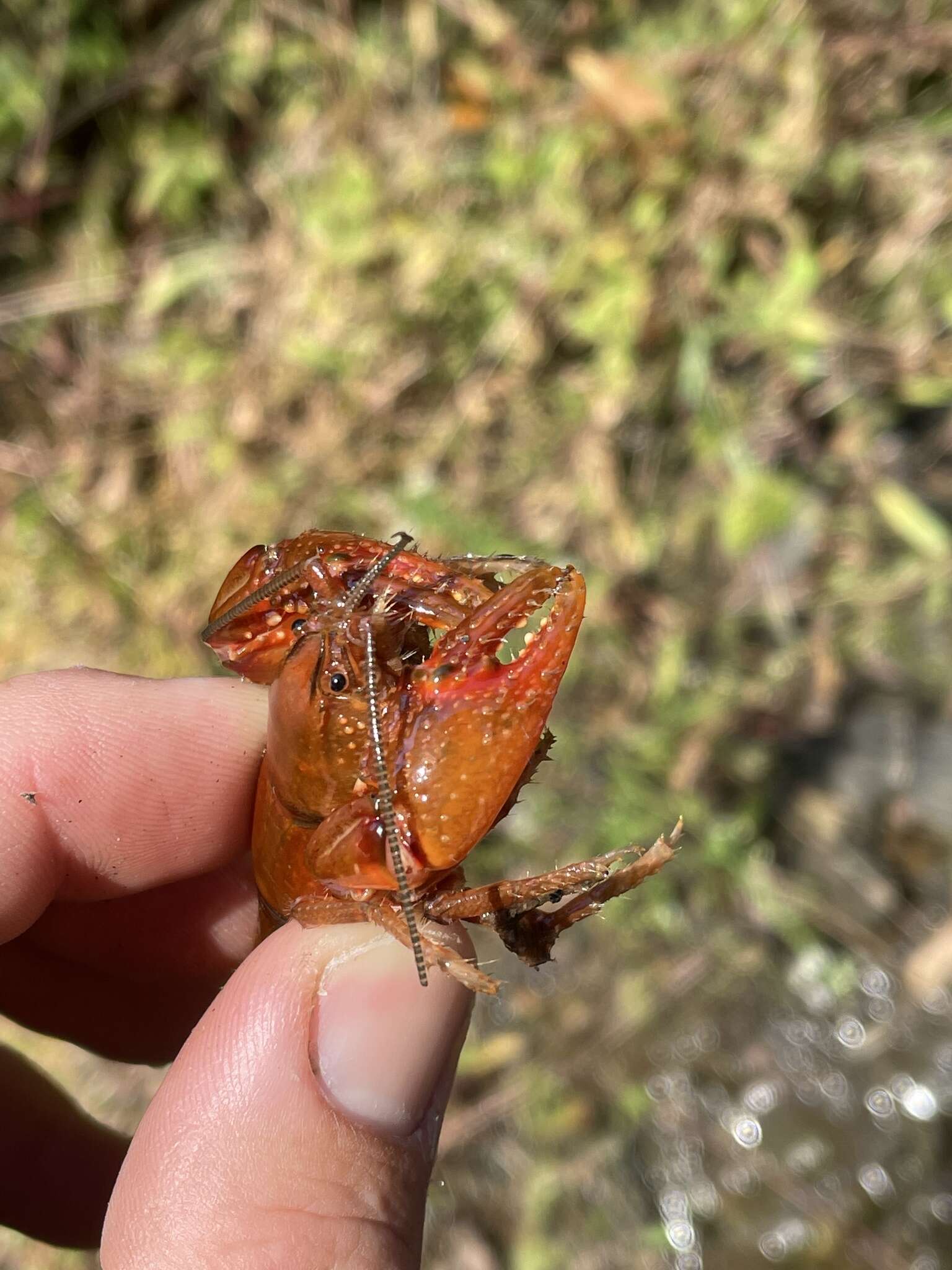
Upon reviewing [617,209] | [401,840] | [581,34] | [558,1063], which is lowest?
[558,1063]

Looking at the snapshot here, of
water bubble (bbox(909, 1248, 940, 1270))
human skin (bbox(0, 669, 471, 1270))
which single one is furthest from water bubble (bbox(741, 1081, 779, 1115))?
human skin (bbox(0, 669, 471, 1270))

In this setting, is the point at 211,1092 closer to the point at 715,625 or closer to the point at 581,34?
the point at 715,625

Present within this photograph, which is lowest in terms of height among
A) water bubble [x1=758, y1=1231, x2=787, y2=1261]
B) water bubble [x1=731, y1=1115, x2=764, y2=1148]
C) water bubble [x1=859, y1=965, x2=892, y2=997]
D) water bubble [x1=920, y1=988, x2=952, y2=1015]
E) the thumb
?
water bubble [x1=758, y1=1231, x2=787, y2=1261]

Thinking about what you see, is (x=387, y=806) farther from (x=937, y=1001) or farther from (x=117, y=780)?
(x=937, y=1001)

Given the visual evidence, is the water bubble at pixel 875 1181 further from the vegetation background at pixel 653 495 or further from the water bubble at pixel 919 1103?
the water bubble at pixel 919 1103

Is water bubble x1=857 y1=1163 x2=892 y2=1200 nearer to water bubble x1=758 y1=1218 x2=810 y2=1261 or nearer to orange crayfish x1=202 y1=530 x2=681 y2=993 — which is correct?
water bubble x1=758 y1=1218 x2=810 y2=1261

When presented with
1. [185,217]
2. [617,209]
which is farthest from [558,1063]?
[185,217]
